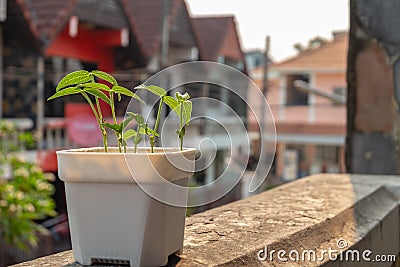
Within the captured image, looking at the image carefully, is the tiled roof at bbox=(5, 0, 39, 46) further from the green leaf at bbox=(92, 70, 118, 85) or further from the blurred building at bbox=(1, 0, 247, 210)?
the green leaf at bbox=(92, 70, 118, 85)

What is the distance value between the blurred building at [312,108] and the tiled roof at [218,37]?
1077mm

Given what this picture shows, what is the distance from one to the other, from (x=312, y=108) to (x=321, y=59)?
1.10 m

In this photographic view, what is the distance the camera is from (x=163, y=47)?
8477mm

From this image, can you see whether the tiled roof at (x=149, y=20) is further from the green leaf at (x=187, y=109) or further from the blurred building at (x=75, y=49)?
the green leaf at (x=187, y=109)

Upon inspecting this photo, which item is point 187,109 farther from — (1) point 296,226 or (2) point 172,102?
(1) point 296,226

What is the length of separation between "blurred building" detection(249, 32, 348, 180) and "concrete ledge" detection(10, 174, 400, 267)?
10.7 metres

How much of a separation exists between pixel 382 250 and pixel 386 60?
89 cm

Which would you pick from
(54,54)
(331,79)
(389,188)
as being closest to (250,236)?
(389,188)

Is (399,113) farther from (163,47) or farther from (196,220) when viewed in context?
(163,47)

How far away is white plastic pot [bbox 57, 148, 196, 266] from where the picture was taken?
679mm

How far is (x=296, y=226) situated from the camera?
3.17 feet

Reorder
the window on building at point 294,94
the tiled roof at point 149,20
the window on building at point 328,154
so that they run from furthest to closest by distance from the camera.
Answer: the window on building at point 328,154 → the window on building at point 294,94 → the tiled roof at point 149,20

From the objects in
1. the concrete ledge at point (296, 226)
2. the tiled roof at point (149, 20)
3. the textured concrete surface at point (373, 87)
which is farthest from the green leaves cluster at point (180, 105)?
the tiled roof at point (149, 20)

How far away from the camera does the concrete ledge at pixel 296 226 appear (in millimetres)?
797
